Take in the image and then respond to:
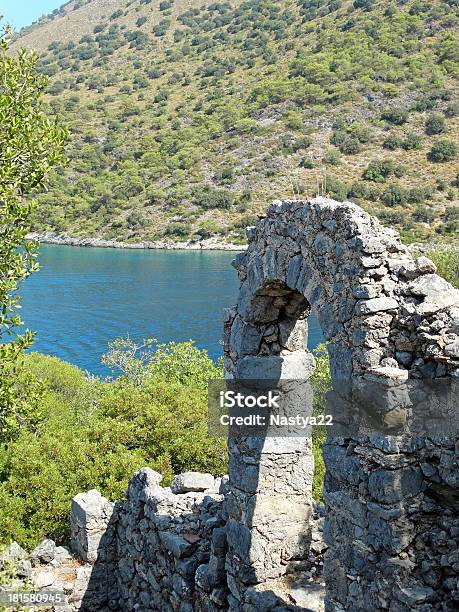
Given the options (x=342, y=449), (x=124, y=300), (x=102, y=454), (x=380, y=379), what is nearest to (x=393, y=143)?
(x=124, y=300)

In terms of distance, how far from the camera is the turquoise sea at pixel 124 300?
41812mm

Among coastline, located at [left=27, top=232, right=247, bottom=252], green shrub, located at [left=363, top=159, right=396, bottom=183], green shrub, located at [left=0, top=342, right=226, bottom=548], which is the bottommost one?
green shrub, located at [left=0, top=342, right=226, bottom=548]

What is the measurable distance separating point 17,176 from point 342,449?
5.46 meters

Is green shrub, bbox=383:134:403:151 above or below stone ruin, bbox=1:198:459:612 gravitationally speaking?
above

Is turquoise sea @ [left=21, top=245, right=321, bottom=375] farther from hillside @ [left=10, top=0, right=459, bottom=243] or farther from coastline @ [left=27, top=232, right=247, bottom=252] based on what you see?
hillside @ [left=10, top=0, right=459, bottom=243]

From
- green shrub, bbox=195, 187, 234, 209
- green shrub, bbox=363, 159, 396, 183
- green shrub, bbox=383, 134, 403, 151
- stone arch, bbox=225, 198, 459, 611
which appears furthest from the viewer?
green shrub, bbox=195, 187, 234, 209

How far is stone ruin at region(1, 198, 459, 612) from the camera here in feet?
20.1

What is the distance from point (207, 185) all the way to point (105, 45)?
7637 cm

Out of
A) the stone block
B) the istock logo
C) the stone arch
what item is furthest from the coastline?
the stone arch

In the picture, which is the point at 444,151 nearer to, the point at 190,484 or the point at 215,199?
the point at 215,199

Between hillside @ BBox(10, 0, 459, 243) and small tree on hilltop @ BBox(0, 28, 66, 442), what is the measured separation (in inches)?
1512

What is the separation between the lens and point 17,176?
9188mm

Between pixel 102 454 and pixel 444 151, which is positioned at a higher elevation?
pixel 444 151

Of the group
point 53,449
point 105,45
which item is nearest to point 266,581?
point 53,449
